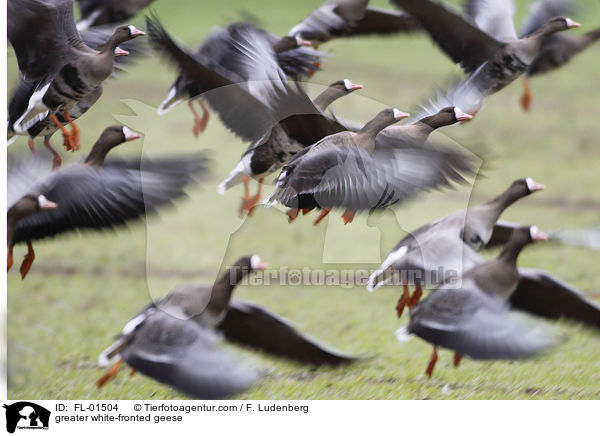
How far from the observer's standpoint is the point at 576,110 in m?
3.96

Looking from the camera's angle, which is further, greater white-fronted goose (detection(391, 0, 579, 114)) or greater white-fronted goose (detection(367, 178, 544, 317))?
greater white-fronted goose (detection(391, 0, 579, 114))

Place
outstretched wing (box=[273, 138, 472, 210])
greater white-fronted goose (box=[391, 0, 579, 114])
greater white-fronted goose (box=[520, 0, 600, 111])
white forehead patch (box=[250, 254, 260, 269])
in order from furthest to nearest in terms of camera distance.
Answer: greater white-fronted goose (box=[520, 0, 600, 111]) < greater white-fronted goose (box=[391, 0, 579, 114]) < white forehead patch (box=[250, 254, 260, 269]) < outstretched wing (box=[273, 138, 472, 210])

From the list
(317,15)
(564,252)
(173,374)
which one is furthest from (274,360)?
(564,252)

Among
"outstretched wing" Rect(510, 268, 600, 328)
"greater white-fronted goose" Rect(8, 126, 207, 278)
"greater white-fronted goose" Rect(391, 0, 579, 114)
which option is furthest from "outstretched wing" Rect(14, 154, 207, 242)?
"outstretched wing" Rect(510, 268, 600, 328)

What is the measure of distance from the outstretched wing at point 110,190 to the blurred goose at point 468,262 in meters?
0.50

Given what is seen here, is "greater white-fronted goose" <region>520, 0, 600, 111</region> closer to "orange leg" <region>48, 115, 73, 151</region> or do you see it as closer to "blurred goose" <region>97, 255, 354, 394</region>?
"blurred goose" <region>97, 255, 354, 394</region>

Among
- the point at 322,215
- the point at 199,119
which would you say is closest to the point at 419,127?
the point at 322,215

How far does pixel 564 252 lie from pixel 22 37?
5.83 feet

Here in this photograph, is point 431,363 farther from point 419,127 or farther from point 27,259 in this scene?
point 27,259

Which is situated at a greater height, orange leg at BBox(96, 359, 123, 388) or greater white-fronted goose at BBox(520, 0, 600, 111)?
greater white-fronted goose at BBox(520, 0, 600, 111)

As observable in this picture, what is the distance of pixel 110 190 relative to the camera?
73.5 inches

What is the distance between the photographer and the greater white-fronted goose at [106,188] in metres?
1.87

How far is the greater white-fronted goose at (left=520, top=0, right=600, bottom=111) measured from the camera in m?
2.34
